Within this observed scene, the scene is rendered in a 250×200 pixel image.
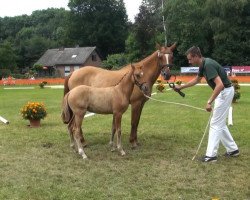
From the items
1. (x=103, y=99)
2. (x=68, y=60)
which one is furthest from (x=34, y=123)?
(x=68, y=60)

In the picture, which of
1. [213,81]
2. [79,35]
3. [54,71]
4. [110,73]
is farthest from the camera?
[79,35]

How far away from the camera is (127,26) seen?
96.2 m

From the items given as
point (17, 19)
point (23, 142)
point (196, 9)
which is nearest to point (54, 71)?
point (196, 9)

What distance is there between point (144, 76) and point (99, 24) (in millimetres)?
83023

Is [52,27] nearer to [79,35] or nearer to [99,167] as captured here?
[79,35]

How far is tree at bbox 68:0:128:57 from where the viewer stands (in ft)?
300

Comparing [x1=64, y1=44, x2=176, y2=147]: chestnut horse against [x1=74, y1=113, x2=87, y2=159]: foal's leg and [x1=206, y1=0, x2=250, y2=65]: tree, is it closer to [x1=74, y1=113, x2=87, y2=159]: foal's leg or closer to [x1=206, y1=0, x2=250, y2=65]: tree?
[x1=74, y1=113, x2=87, y2=159]: foal's leg

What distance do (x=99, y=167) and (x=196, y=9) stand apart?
62157 millimetres

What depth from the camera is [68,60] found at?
3231 inches

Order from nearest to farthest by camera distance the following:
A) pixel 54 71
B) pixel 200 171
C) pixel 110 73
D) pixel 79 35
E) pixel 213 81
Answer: pixel 200 171, pixel 213 81, pixel 110 73, pixel 54 71, pixel 79 35

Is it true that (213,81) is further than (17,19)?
No

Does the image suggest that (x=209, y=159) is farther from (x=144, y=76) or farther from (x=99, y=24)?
(x=99, y=24)

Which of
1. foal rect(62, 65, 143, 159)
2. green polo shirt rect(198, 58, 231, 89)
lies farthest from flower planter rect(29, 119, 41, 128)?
green polo shirt rect(198, 58, 231, 89)

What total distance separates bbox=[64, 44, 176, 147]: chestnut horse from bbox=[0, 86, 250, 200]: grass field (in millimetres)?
873
